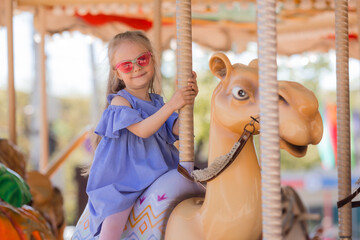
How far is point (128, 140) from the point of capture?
193 centimetres

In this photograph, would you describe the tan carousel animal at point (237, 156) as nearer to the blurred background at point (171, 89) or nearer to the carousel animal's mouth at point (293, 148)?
the carousel animal's mouth at point (293, 148)

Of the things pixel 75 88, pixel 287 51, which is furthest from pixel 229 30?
pixel 75 88

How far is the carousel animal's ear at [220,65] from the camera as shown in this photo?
1611 millimetres

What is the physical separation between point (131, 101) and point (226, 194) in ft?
1.99

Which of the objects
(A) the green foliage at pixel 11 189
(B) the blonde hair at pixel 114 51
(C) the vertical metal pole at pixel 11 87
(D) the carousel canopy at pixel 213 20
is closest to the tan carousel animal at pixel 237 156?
(B) the blonde hair at pixel 114 51

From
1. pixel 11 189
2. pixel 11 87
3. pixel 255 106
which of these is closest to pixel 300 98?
pixel 255 106

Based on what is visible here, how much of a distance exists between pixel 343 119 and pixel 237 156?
2.14 feet

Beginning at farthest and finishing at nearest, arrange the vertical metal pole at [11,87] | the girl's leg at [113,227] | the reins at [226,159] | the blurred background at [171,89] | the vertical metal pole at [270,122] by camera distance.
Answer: the blurred background at [171,89] → the vertical metal pole at [11,87] → the girl's leg at [113,227] → the reins at [226,159] → the vertical metal pole at [270,122]

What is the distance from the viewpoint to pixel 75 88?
19.1 m

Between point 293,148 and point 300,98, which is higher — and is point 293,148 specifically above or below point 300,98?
below

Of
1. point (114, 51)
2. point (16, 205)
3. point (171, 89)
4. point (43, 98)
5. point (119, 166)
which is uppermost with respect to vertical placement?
point (171, 89)

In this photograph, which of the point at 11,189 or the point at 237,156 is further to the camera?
the point at 11,189

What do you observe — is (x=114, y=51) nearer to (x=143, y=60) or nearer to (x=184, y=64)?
(x=143, y=60)

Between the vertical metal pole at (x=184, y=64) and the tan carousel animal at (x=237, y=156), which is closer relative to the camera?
the tan carousel animal at (x=237, y=156)
